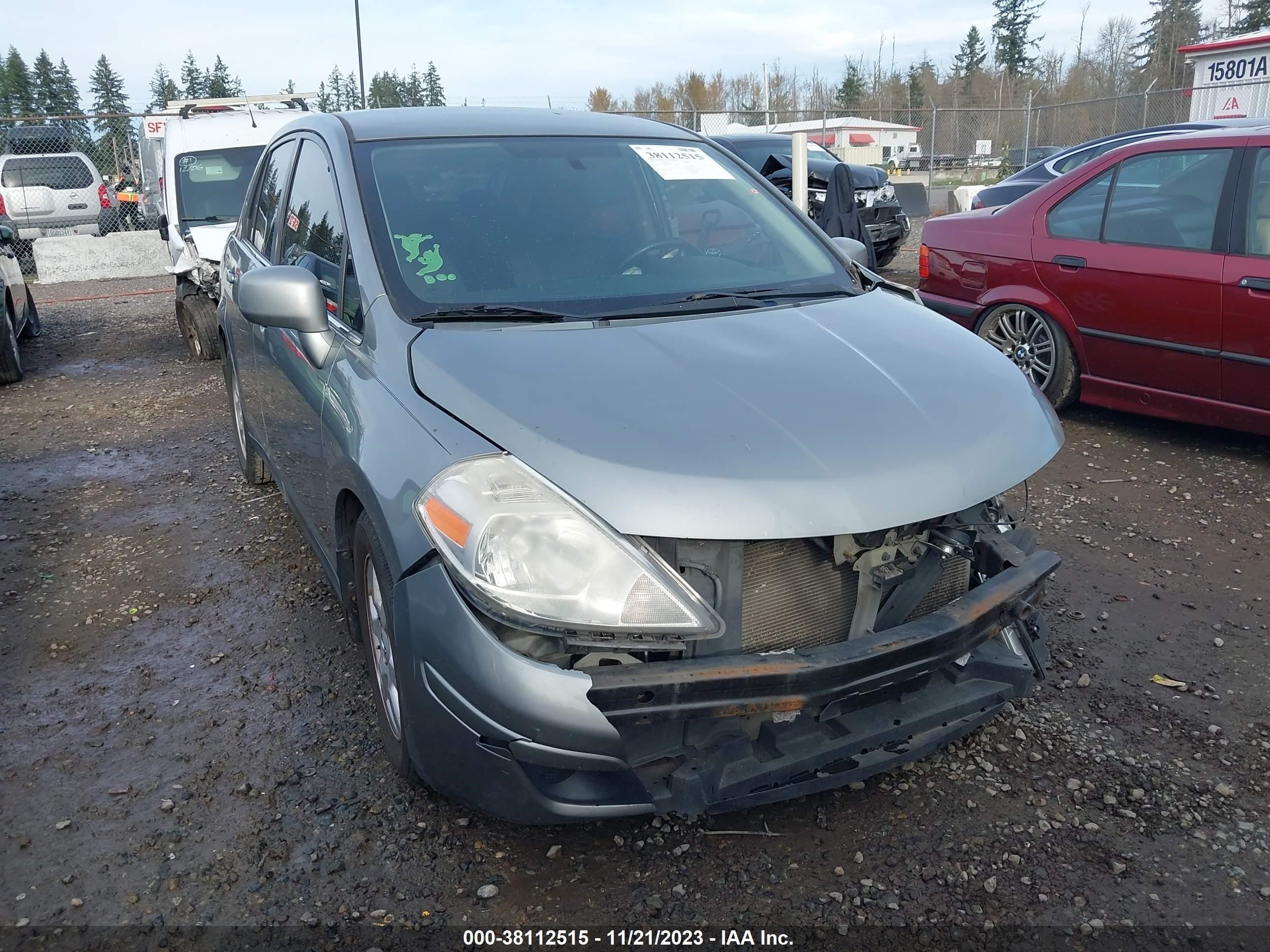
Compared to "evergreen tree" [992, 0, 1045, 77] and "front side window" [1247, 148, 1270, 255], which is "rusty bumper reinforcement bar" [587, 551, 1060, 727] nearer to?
"front side window" [1247, 148, 1270, 255]

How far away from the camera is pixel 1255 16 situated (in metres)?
47.6

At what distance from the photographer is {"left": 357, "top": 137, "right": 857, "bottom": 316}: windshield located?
3.00m

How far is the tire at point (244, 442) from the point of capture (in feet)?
17.0

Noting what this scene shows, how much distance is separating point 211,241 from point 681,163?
6.12 metres

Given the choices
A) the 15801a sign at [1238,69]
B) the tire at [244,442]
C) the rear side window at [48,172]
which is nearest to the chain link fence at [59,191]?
the rear side window at [48,172]

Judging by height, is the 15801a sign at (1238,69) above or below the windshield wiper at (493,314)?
above

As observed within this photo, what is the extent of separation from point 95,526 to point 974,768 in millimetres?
4312

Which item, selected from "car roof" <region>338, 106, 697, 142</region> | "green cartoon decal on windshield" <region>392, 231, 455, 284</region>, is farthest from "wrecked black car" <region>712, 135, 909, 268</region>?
"green cartoon decal on windshield" <region>392, 231, 455, 284</region>

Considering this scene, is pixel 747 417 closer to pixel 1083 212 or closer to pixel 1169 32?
pixel 1083 212

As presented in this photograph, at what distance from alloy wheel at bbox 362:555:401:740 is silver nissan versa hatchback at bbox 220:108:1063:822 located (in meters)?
0.01

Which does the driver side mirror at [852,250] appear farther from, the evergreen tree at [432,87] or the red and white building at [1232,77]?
the evergreen tree at [432,87]

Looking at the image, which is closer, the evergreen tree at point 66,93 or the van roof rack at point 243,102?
the van roof rack at point 243,102

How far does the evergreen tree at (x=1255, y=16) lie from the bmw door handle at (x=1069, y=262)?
5115 centimetres

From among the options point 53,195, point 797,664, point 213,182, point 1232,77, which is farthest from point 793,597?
point 1232,77
